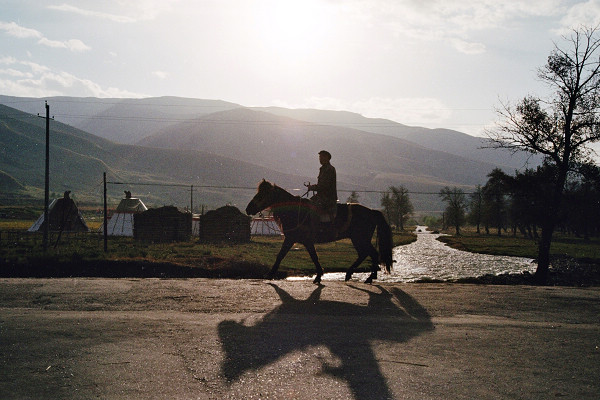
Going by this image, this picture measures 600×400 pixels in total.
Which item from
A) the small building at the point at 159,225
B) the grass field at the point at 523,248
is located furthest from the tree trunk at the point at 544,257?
the small building at the point at 159,225

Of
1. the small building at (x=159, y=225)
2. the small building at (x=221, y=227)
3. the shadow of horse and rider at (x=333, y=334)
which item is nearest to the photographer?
the shadow of horse and rider at (x=333, y=334)

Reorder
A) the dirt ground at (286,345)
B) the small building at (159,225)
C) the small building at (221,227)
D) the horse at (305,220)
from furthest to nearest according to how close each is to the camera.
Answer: the small building at (221,227) → the small building at (159,225) → the horse at (305,220) → the dirt ground at (286,345)

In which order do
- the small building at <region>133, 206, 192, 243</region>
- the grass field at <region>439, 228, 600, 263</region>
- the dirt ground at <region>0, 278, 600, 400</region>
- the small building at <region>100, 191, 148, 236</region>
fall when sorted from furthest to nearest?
the small building at <region>100, 191, 148, 236</region> → the grass field at <region>439, 228, 600, 263</region> → the small building at <region>133, 206, 192, 243</region> → the dirt ground at <region>0, 278, 600, 400</region>

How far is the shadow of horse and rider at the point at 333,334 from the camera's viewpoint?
18.8ft

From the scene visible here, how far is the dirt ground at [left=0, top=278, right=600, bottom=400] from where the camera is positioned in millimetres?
5328

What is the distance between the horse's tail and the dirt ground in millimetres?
3595

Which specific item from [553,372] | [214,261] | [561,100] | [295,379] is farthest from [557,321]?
[214,261]

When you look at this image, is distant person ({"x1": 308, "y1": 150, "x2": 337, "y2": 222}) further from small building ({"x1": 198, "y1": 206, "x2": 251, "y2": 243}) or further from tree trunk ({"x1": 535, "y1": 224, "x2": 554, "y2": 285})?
small building ({"x1": 198, "y1": 206, "x2": 251, "y2": 243})

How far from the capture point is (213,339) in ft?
22.7

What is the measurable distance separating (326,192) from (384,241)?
273cm

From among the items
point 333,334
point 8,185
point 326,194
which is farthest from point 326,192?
point 8,185

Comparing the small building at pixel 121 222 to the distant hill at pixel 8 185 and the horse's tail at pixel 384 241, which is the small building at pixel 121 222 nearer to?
the horse's tail at pixel 384 241

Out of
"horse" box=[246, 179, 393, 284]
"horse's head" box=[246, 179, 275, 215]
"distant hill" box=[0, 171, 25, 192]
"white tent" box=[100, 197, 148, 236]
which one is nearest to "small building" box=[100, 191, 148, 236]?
"white tent" box=[100, 197, 148, 236]

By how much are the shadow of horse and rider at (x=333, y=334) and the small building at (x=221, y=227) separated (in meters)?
32.6
